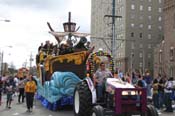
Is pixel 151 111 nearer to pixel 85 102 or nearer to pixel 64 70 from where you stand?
pixel 85 102

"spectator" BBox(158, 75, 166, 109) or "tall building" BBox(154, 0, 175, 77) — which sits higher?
"tall building" BBox(154, 0, 175, 77)

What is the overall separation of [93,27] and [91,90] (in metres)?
124

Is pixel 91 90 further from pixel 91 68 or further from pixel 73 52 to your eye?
pixel 73 52

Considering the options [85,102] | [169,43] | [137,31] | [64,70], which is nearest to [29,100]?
[64,70]

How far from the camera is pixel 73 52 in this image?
825 inches

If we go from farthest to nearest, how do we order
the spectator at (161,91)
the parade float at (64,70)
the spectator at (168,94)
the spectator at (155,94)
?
the spectator at (155,94) < the spectator at (161,91) < the spectator at (168,94) < the parade float at (64,70)

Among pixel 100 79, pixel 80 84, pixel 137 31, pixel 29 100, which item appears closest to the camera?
pixel 100 79

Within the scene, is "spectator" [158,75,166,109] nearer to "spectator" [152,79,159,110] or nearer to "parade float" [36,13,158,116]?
"spectator" [152,79,159,110]

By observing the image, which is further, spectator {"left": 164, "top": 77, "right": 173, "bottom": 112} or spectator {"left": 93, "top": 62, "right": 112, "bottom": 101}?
spectator {"left": 164, "top": 77, "right": 173, "bottom": 112}

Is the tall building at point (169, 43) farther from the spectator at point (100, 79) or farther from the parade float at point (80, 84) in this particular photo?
the spectator at point (100, 79)

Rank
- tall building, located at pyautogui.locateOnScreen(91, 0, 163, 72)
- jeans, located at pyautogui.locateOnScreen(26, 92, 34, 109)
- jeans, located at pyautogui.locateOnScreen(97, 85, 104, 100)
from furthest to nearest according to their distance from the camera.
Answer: tall building, located at pyautogui.locateOnScreen(91, 0, 163, 72)
jeans, located at pyautogui.locateOnScreen(26, 92, 34, 109)
jeans, located at pyautogui.locateOnScreen(97, 85, 104, 100)

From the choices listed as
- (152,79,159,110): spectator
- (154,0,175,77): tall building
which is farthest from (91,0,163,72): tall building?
(152,79,159,110): spectator

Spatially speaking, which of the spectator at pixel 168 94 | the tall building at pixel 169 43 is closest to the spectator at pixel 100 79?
the spectator at pixel 168 94

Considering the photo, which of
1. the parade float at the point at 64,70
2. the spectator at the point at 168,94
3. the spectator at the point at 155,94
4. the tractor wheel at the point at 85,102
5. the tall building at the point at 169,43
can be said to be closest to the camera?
the tractor wheel at the point at 85,102
